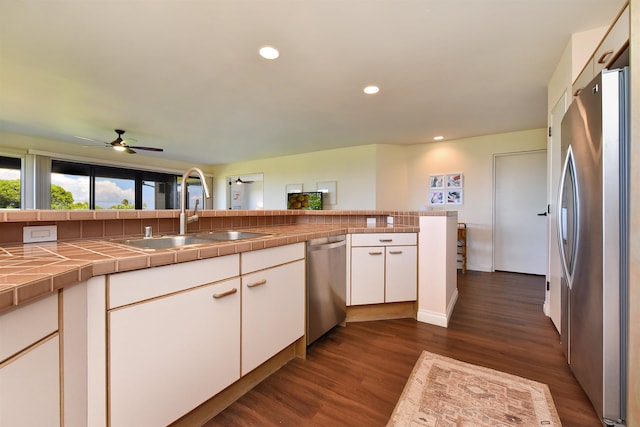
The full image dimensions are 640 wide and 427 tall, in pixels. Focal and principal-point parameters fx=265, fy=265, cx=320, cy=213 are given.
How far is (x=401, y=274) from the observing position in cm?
242

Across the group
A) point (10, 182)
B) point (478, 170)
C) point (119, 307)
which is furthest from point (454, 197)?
point (10, 182)

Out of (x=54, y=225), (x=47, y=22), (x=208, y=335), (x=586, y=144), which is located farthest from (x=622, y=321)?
(x=47, y=22)

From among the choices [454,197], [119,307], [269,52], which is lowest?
[119,307]

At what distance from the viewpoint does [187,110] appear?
3525 millimetres

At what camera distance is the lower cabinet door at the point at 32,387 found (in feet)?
2.03

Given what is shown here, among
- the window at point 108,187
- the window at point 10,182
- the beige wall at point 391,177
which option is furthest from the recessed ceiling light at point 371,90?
the window at point 10,182

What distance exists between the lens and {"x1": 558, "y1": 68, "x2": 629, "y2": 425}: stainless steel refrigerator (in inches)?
46.0

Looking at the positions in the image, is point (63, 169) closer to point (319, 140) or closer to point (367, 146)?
point (319, 140)

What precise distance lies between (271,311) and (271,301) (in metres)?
0.06

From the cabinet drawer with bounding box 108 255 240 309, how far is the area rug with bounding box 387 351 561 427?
1.09m

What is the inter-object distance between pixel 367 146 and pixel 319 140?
0.99m

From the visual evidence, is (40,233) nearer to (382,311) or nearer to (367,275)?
(367,275)

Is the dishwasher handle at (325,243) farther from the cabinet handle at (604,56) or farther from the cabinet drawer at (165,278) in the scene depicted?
the cabinet handle at (604,56)

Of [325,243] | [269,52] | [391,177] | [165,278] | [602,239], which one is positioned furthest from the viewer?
[391,177]
